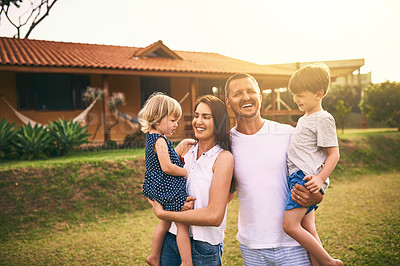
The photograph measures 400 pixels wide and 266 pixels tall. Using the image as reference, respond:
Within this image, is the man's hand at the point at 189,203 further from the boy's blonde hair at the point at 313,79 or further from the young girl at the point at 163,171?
the boy's blonde hair at the point at 313,79

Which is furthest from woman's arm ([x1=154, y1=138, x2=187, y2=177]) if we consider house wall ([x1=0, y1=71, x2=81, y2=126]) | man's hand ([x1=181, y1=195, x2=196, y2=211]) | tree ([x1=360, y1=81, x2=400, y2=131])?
tree ([x1=360, y1=81, x2=400, y2=131])

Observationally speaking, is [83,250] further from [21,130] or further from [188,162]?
[21,130]

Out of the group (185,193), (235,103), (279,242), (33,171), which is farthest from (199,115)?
(33,171)

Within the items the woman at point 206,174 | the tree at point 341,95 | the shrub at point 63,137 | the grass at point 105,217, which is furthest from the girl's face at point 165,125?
the tree at point 341,95

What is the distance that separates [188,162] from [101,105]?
34.6ft

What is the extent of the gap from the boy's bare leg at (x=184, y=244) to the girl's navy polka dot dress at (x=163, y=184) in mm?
147

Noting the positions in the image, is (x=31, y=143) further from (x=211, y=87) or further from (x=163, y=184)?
(x=211, y=87)

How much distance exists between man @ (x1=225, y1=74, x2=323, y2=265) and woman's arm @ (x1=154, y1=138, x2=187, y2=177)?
1.38ft

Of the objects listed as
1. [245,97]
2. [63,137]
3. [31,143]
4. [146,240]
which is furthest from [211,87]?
[245,97]

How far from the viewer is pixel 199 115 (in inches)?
81.9

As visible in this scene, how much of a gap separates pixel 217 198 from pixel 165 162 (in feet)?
1.81

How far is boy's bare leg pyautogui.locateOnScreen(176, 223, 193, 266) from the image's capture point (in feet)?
6.76

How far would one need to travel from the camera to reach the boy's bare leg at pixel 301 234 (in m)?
1.97

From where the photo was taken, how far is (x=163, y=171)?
2.32 m
